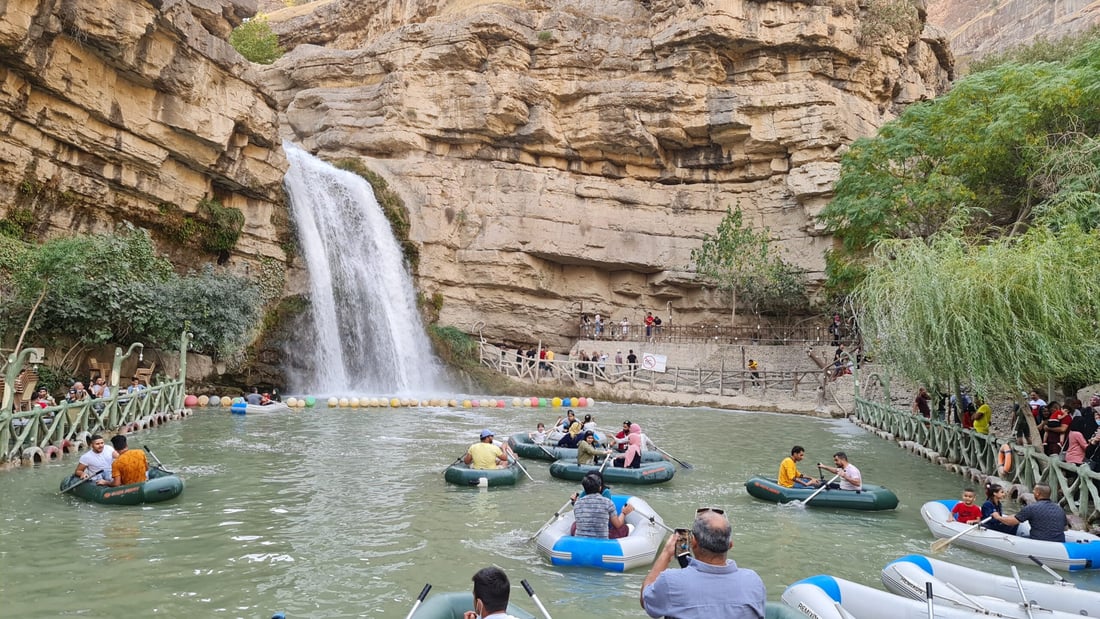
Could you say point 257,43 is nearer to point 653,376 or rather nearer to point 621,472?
point 653,376

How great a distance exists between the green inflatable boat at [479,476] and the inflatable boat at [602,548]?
165 inches

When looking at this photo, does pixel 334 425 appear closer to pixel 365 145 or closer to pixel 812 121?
pixel 365 145

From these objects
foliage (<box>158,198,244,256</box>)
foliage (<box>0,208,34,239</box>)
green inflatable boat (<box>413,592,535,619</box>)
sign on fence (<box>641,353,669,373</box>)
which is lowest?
green inflatable boat (<box>413,592,535,619</box>)

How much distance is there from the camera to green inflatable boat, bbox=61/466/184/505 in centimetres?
1166

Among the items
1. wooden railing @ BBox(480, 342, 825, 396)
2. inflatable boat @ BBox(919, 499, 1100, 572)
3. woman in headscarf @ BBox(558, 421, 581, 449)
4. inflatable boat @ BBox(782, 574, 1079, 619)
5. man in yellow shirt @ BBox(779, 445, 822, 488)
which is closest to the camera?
inflatable boat @ BBox(782, 574, 1079, 619)

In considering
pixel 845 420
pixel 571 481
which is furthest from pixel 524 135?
pixel 571 481

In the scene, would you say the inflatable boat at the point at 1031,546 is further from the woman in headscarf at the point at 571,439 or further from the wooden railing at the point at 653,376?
the wooden railing at the point at 653,376

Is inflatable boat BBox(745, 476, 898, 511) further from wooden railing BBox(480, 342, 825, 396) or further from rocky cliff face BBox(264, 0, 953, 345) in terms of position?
rocky cliff face BBox(264, 0, 953, 345)

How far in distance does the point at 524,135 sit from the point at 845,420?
23.1 m

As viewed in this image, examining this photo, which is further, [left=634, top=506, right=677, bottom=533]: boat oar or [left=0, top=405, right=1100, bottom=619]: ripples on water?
[left=634, top=506, right=677, bottom=533]: boat oar

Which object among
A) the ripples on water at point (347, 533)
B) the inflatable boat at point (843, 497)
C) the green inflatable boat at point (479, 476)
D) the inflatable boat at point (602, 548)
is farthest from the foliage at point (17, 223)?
the inflatable boat at point (843, 497)

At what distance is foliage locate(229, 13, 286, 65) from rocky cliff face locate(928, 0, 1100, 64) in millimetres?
52561

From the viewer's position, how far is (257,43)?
52.7m

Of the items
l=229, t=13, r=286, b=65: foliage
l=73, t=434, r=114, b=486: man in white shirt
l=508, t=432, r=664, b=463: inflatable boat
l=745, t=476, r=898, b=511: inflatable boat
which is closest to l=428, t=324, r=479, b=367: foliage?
l=508, t=432, r=664, b=463: inflatable boat
